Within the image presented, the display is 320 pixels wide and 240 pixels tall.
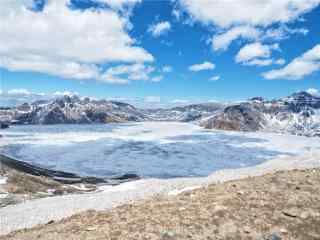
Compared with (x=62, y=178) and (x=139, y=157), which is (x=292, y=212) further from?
(x=139, y=157)

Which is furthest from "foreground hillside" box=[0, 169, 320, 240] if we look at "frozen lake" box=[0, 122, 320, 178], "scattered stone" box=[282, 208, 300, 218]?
"frozen lake" box=[0, 122, 320, 178]

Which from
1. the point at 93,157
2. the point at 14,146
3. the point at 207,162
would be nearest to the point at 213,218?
the point at 207,162

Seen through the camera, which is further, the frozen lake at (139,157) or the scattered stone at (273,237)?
the frozen lake at (139,157)

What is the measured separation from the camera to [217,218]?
10.5 metres

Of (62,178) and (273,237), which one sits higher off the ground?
(273,237)

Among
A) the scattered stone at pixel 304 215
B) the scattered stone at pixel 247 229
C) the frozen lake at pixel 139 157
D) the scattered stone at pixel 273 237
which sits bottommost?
the frozen lake at pixel 139 157

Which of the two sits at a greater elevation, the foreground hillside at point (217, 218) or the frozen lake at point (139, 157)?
the foreground hillside at point (217, 218)

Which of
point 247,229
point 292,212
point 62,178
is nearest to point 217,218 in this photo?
point 247,229

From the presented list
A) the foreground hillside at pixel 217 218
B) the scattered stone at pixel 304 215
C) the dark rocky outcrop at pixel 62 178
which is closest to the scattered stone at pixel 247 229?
the foreground hillside at pixel 217 218

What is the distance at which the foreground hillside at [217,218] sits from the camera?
984 centimetres

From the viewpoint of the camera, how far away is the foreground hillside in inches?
387

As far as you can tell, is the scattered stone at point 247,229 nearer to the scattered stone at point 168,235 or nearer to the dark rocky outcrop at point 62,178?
the scattered stone at point 168,235

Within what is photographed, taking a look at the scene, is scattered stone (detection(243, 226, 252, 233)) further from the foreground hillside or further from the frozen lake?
the frozen lake

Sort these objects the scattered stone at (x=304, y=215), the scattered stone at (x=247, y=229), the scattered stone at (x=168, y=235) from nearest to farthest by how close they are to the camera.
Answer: the scattered stone at (x=168, y=235), the scattered stone at (x=247, y=229), the scattered stone at (x=304, y=215)
